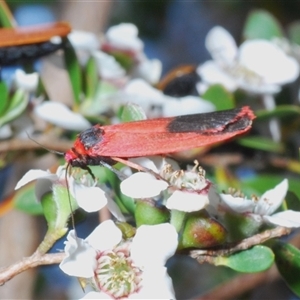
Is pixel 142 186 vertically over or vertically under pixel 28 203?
over

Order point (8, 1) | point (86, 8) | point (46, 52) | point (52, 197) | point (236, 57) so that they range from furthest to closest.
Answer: point (8, 1)
point (86, 8)
point (236, 57)
point (46, 52)
point (52, 197)

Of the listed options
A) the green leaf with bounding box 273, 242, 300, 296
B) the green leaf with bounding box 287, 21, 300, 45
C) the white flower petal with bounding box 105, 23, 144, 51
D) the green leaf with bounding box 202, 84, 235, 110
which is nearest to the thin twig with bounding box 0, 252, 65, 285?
the green leaf with bounding box 273, 242, 300, 296

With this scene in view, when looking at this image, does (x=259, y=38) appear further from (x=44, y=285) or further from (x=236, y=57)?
(x=44, y=285)

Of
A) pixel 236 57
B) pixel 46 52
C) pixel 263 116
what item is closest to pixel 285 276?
pixel 263 116

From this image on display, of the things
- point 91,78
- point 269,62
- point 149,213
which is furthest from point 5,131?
point 269,62

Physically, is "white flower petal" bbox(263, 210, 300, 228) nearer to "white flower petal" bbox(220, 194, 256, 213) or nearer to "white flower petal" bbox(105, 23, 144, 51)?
"white flower petal" bbox(220, 194, 256, 213)

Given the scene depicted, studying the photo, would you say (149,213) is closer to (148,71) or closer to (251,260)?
(251,260)

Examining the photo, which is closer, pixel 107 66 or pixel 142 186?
pixel 142 186
